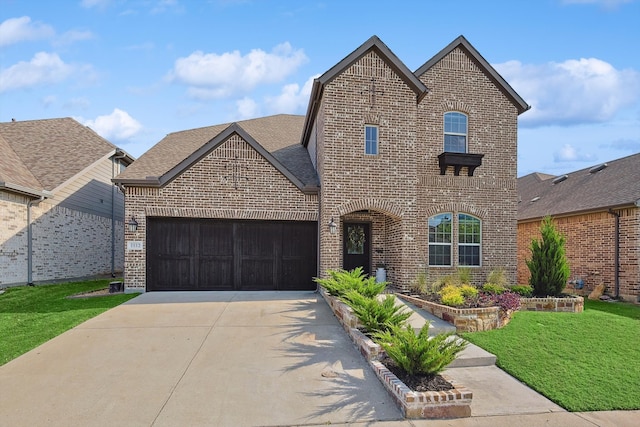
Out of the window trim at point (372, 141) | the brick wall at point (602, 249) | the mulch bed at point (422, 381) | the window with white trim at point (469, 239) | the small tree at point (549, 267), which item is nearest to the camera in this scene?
the mulch bed at point (422, 381)

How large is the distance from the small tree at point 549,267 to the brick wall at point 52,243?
16469 millimetres

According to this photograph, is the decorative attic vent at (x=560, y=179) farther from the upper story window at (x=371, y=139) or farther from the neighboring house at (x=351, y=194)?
the upper story window at (x=371, y=139)

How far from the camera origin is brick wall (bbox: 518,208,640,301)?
13188mm

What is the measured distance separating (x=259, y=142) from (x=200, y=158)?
441cm

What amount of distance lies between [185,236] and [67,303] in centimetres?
355

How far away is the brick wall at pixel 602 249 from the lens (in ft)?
43.3

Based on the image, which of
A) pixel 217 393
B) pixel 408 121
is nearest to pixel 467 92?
pixel 408 121

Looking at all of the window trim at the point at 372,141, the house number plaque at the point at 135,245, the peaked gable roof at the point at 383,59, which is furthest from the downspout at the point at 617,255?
the house number plaque at the point at 135,245

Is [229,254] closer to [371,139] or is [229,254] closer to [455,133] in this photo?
[371,139]

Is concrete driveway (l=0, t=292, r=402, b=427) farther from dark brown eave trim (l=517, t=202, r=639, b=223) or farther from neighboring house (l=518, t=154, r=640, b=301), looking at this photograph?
dark brown eave trim (l=517, t=202, r=639, b=223)

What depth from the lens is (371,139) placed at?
497 inches

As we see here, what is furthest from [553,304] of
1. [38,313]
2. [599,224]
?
[38,313]

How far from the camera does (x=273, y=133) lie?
1814 centimetres

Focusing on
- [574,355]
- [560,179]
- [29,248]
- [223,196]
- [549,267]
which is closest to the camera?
[574,355]
